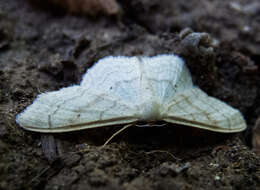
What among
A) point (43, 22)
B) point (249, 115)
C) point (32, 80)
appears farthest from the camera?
point (43, 22)

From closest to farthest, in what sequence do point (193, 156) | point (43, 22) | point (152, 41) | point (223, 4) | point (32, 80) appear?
1. point (193, 156)
2. point (32, 80)
3. point (152, 41)
4. point (43, 22)
5. point (223, 4)

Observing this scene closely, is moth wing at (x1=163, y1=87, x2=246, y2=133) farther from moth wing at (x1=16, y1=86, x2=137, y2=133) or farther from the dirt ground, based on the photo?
moth wing at (x1=16, y1=86, x2=137, y2=133)

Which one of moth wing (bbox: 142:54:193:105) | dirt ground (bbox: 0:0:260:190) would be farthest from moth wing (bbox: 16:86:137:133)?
moth wing (bbox: 142:54:193:105)

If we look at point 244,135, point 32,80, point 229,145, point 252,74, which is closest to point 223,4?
point 252,74

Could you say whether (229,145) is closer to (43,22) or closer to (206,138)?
(206,138)

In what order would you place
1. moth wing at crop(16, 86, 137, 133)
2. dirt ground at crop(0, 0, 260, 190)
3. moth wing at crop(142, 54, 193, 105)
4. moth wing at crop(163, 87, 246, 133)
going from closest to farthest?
dirt ground at crop(0, 0, 260, 190), moth wing at crop(16, 86, 137, 133), moth wing at crop(163, 87, 246, 133), moth wing at crop(142, 54, 193, 105)

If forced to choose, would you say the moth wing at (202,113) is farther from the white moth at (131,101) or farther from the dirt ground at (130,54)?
the dirt ground at (130,54)

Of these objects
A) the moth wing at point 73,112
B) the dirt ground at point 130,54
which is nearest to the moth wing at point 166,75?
the dirt ground at point 130,54
